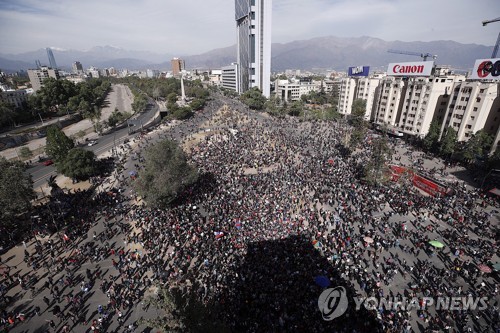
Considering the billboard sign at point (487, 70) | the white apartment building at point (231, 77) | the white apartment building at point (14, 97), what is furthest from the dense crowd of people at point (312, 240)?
the white apartment building at point (231, 77)

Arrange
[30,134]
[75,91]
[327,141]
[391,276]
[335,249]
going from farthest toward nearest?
[75,91] → [30,134] → [327,141] → [335,249] → [391,276]

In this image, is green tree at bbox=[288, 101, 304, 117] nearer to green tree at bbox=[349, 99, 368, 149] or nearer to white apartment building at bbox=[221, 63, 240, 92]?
green tree at bbox=[349, 99, 368, 149]

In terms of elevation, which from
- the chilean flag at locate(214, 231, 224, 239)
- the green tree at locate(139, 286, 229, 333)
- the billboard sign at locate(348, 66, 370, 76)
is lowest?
the chilean flag at locate(214, 231, 224, 239)

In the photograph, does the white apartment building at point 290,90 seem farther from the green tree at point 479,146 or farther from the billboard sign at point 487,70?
the green tree at point 479,146

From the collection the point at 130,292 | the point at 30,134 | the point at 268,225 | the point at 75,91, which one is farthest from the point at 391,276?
the point at 75,91

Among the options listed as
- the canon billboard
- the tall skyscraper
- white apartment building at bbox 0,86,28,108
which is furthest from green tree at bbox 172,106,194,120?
the canon billboard

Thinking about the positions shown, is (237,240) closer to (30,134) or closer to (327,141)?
(327,141)
